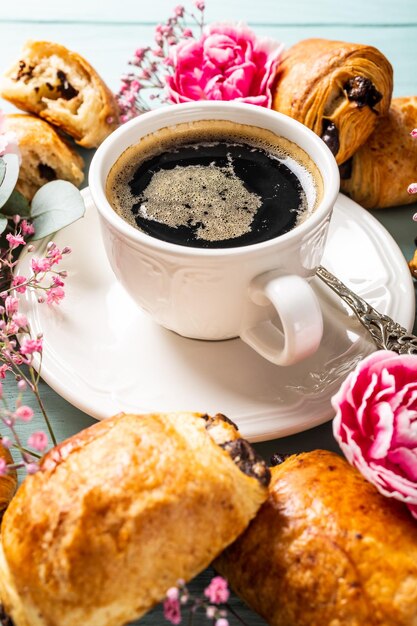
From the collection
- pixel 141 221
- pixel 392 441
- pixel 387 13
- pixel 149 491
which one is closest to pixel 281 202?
pixel 141 221

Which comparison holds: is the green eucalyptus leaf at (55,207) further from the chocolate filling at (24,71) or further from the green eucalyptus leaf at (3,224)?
the chocolate filling at (24,71)

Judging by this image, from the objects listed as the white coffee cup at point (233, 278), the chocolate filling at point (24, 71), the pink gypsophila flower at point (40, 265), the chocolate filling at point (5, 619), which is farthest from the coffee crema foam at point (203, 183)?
the chocolate filling at point (5, 619)

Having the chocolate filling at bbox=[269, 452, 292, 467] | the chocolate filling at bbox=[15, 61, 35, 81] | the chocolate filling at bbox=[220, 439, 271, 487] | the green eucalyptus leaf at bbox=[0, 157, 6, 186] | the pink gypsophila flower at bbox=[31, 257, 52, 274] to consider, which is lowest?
the chocolate filling at bbox=[269, 452, 292, 467]

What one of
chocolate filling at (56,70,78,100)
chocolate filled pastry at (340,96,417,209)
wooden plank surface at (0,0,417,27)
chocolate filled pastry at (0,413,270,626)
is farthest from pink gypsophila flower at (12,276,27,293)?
wooden plank surface at (0,0,417,27)

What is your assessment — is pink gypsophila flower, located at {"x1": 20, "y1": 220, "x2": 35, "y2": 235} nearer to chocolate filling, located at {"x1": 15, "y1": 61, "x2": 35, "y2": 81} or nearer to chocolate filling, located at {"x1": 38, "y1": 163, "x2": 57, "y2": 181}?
chocolate filling, located at {"x1": 38, "y1": 163, "x2": 57, "y2": 181}

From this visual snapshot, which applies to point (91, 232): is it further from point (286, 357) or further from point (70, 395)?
point (286, 357)

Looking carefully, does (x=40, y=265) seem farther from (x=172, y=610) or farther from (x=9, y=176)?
(x=172, y=610)
